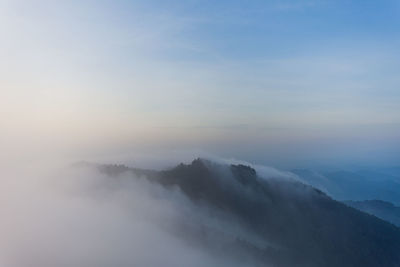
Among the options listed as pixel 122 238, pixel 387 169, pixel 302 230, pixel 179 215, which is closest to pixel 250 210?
pixel 302 230

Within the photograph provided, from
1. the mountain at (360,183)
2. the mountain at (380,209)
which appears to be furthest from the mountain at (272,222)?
the mountain at (360,183)

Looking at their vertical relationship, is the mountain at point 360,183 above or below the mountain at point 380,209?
above

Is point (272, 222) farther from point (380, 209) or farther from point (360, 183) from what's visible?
point (360, 183)

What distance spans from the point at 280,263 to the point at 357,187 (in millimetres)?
93545

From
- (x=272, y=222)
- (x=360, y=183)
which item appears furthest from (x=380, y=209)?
(x=360, y=183)

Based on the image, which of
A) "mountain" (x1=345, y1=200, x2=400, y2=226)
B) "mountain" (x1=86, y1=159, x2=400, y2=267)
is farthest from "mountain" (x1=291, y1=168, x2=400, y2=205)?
"mountain" (x1=86, y1=159, x2=400, y2=267)

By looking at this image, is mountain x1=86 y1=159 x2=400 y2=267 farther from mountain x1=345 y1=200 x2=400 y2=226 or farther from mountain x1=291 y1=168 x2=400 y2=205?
mountain x1=291 y1=168 x2=400 y2=205

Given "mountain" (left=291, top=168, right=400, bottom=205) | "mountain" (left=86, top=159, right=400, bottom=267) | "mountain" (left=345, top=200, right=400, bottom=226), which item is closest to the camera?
"mountain" (left=86, top=159, right=400, bottom=267)

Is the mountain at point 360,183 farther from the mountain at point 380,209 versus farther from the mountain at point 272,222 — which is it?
the mountain at point 272,222

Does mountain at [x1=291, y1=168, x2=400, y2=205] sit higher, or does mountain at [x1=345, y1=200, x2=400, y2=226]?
mountain at [x1=291, y1=168, x2=400, y2=205]

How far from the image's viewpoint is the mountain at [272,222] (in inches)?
1233

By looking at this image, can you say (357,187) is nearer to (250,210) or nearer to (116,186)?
(250,210)

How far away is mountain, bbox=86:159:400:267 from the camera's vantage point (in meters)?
31.3

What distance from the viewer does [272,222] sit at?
36438 millimetres
